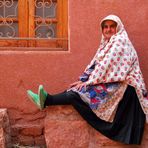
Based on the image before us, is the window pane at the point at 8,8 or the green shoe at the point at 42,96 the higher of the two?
the window pane at the point at 8,8

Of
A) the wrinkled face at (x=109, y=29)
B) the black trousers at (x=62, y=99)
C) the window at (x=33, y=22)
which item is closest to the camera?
the black trousers at (x=62, y=99)

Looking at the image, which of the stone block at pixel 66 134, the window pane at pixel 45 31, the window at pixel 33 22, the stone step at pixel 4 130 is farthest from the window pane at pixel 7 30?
the stone block at pixel 66 134

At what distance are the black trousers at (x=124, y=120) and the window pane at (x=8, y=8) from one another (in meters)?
1.29

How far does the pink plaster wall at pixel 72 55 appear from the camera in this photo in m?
4.70

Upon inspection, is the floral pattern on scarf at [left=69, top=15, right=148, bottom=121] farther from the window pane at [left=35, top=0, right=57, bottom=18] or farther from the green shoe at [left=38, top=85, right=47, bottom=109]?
the window pane at [left=35, top=0, right=57, bottom=18]

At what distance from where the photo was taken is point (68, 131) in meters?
4.36


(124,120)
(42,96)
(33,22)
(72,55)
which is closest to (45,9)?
(33,22)

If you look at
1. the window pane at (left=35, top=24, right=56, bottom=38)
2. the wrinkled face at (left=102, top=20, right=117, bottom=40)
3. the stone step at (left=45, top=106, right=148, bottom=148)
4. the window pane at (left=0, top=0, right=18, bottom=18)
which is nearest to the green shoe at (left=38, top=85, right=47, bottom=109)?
the stone step at (left=45, top=106, right=148, bottom=148)

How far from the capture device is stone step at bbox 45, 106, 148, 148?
4344 mm

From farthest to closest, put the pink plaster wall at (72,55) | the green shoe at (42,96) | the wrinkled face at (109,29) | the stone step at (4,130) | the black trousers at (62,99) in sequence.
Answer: the pink plaster wall at (72,55), the wrinkled face at (109,29), the stone step at (4,130), the black trousers at (62,99), the green shoe at (42,96)

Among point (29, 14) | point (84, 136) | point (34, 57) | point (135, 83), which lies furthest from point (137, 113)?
point (29, 14)

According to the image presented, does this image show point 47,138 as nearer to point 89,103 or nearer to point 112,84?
point 89,103

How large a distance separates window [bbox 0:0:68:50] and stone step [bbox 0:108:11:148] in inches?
34.3

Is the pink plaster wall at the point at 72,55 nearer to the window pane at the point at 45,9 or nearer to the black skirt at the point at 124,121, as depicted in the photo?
the window pane at the point at 45,9
